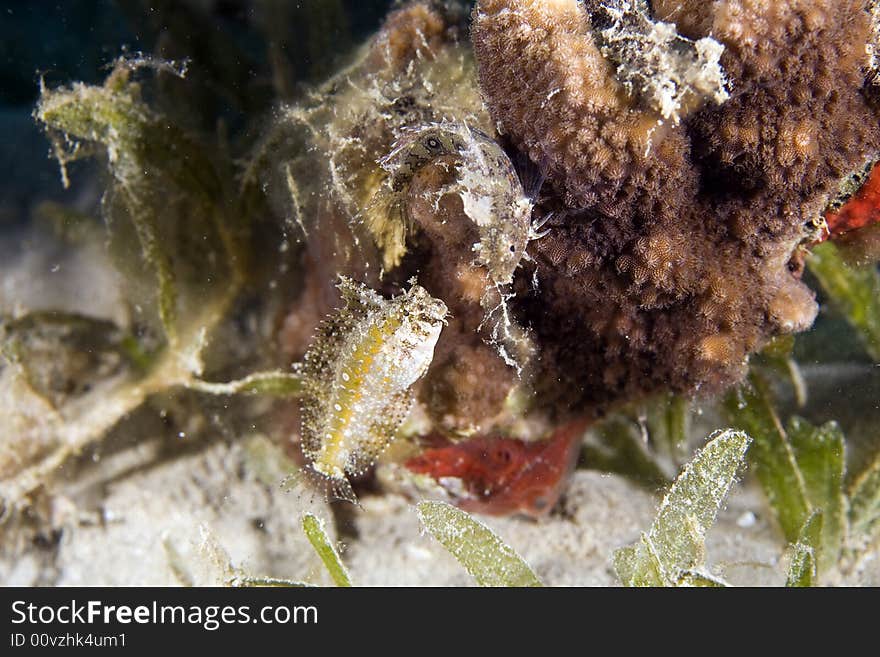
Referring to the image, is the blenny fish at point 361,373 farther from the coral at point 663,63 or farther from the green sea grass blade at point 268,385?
the coral at point 663,63

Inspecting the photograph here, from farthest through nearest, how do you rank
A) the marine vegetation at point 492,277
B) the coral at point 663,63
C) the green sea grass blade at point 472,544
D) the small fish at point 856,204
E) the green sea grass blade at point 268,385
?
the green sea grass blade at point 268,385 < the green sea grass blade at point 472,544 < the small fish at point 856,204 < the marine vegetation at point 492,277 < the coral at point 663,63

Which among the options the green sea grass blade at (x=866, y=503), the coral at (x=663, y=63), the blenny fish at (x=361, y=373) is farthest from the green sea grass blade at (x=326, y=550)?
the green sea grass blade at (x=866, y=503)

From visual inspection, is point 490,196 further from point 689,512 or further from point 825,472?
point 825,472

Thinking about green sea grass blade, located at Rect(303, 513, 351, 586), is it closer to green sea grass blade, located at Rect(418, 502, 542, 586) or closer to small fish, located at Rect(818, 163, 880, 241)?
green sea grass blade, located at Rect(418, 502, 542, 586)

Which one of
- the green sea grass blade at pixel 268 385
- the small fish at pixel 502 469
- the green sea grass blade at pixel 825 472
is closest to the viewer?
the small fish at pixel 502 469

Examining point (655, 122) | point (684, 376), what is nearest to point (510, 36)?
point (655, 122)

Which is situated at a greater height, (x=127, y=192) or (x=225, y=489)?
(x=127, y=192)
